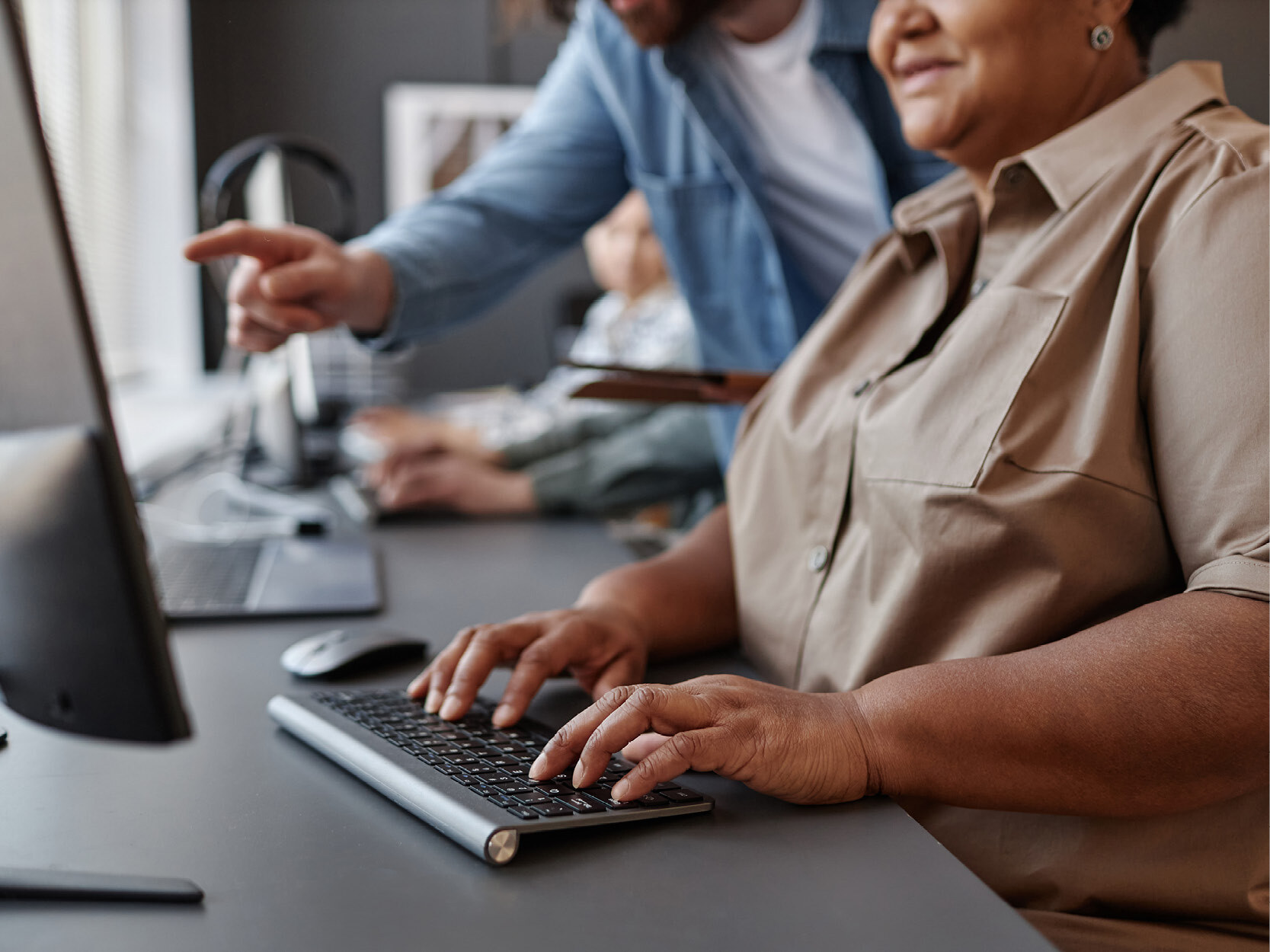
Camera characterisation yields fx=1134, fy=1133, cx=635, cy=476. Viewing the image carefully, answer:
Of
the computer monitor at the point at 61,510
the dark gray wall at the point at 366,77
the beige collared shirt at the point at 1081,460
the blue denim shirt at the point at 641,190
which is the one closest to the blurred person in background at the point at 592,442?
the blue denim shirt at the point at 641,190

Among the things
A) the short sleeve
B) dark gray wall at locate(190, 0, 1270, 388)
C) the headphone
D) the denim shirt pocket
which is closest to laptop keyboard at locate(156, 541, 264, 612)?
the headphone

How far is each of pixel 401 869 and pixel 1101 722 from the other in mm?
406

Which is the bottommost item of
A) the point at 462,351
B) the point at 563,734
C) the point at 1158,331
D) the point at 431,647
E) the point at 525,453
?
the point at 462,351

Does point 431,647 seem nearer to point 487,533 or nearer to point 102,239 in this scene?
point 487,533

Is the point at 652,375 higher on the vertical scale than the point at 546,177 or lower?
lower

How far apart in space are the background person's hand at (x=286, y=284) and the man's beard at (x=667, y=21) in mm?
477

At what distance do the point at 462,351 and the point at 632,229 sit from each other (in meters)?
2.12

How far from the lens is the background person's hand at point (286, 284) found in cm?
125

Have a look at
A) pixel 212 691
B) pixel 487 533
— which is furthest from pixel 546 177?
pixel 212 691

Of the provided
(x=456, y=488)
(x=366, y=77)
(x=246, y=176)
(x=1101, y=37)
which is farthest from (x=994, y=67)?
(x=366, y=77)

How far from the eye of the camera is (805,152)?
1599mm

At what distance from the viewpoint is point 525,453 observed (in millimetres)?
2236

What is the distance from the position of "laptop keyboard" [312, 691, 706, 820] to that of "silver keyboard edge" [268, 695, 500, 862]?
0.02 m

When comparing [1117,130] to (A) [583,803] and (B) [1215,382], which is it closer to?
(B) [1215,382]
